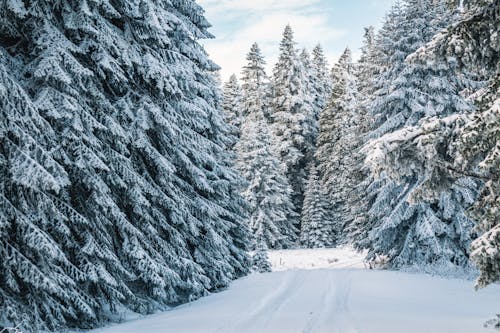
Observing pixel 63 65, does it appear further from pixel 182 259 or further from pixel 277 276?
pixel 277 276

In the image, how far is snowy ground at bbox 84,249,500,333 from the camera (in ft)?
29.0

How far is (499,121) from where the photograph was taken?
19.3 feet

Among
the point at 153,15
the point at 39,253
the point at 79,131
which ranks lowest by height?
the point at 39,253

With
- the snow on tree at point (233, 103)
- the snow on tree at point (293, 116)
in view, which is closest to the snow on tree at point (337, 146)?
the snow on tree at point (293, 116)

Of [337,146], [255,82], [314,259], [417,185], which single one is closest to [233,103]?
[255,82]

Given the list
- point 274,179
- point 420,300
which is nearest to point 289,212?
point 274,179

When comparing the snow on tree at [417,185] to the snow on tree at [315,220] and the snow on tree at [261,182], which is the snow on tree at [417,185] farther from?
the snow on tree at [315,220]

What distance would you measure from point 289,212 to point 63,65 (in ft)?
110

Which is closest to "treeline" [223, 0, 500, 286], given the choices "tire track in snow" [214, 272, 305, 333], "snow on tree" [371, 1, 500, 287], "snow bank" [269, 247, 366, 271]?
"snow on tree" [371, 1, 500, 287]

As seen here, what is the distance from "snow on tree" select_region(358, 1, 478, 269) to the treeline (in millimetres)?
58

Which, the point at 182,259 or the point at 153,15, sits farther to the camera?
the point at 182,259

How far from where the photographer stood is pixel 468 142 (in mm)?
6422

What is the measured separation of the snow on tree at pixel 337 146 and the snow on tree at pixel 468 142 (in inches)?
1223

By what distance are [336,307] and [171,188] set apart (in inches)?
207
